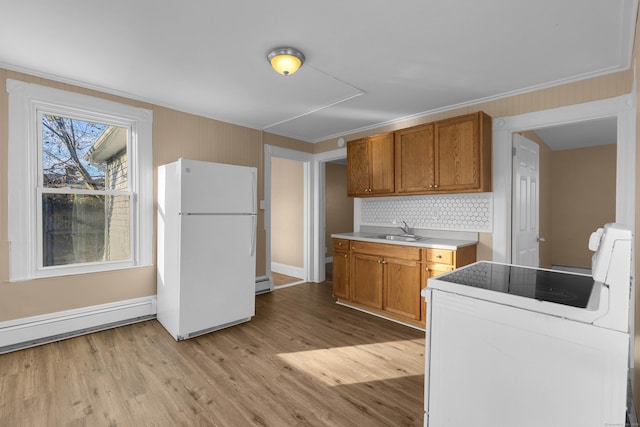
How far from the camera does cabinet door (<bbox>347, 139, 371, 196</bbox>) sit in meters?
4.00

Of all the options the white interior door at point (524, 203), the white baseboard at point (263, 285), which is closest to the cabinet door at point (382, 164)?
the white interior door at point (524, 203)

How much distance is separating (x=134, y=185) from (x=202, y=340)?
182cm

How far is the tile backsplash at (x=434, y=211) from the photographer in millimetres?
3316

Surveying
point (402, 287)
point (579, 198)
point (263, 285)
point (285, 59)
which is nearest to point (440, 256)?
point (402, 287)

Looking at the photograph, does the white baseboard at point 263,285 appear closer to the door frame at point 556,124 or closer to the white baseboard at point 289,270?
the white baseboard at point 289,270

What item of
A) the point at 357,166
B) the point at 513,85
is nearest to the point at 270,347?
the point at 357,166

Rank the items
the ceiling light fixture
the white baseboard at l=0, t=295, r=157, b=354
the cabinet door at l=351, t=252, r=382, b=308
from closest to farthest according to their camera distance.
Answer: the ceiling light fixture, the white baseboard at l=0, t=295, r=157, b=354, the cabinet door at l=351, t=252, r=382, b=308

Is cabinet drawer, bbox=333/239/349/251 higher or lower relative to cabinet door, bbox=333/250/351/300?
higher

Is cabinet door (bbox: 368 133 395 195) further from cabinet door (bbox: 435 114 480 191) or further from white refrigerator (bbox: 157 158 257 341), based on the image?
white refrigerator (bbox: 157 158 257 341)

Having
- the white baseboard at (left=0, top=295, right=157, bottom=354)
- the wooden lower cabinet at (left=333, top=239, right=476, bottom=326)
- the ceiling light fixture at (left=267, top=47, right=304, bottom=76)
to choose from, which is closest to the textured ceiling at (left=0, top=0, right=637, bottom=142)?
the ceiling light fixture at (left=267, top=47, right=304, bottom=76)

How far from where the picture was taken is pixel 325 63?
8.32ft

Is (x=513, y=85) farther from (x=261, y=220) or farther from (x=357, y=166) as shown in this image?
(x=261, y=220)

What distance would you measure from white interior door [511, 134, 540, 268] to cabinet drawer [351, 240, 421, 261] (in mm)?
1001

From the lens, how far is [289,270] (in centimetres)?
573
